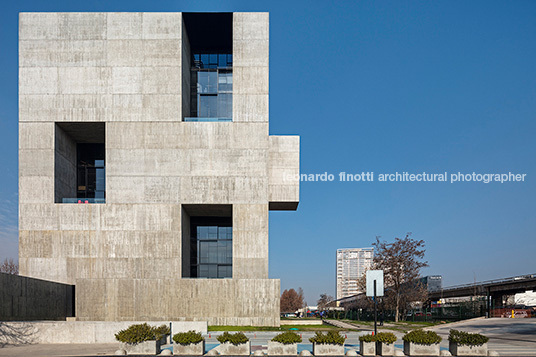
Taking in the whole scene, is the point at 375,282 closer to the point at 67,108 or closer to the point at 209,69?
the point at 67,108

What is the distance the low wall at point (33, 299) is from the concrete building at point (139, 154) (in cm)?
220

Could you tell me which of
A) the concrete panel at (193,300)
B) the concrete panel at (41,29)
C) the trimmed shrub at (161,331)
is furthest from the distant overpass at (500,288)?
the concrete panel at (41,29)

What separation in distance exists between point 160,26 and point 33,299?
26.3 m

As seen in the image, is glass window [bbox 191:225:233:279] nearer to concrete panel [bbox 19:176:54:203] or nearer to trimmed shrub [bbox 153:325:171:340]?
concrete panel [bbox 19:176:54:203]

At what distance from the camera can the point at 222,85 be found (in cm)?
4938

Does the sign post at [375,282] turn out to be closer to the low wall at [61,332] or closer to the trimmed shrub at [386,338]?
the trimmed shrub at [386,338]

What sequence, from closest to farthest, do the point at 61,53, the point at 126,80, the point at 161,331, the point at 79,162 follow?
the point at 161,331 < the point at 126,80 < the point at 61,53 < the point at 79,162

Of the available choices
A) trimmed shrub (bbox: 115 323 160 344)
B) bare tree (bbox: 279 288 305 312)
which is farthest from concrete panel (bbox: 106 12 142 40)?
bare tree (bbox: 279 288 305 312)

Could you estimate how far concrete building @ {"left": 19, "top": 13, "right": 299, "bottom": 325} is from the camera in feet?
137

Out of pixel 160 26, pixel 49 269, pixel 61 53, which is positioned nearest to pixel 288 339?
pixel 49 269

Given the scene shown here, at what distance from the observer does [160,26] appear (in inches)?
1709

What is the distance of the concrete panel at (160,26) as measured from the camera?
43.3m

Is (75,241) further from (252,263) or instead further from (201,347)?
(201,347)

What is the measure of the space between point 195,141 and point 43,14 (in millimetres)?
19001
